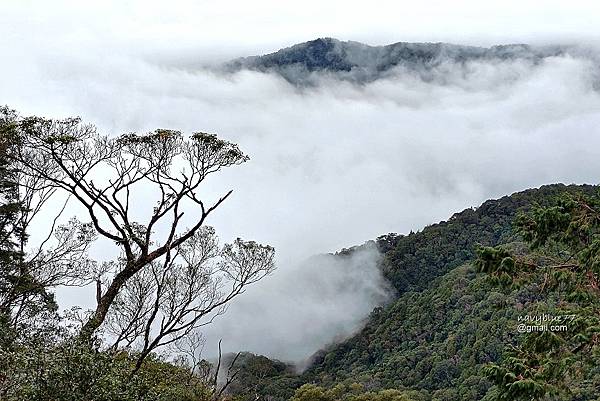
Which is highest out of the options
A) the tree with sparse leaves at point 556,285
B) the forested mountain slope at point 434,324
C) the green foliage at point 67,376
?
the forested mountain slope at point 434,324

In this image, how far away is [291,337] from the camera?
91500 mm

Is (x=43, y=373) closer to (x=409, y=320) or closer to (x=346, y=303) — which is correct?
(x=409, y=320)

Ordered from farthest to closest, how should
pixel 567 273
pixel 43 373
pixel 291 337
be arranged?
pixel 291 337 → pixel 567 273 → pixel 43 373

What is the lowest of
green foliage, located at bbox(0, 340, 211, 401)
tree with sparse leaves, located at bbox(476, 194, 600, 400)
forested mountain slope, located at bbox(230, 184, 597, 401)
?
tree with sparse leaves, located at bbox(476, 194, 600, 400)

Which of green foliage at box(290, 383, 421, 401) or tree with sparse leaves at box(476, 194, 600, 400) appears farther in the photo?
green foliage at box(290, 383, 421, 401)

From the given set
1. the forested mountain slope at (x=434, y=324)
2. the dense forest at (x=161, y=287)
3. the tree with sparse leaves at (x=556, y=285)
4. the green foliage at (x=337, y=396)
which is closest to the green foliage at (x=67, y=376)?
the dense forest at (x=161, y=287)

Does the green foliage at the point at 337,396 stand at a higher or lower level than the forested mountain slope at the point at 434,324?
lower

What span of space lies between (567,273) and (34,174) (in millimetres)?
9001

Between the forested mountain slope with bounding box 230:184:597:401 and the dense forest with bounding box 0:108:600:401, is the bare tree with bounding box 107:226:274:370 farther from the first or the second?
the forested mountain slope with bounding box 230:184:597:401

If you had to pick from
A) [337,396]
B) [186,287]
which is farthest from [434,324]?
[186,287]

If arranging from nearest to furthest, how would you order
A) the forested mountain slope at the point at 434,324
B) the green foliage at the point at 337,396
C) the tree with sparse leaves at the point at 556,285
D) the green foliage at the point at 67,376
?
the tree with sparse leaves at the point at 556,285 < the green foliage at the point at 67,376 < the green foliage at the point at 337,396 < the forested mountain slope at the point at 434,324

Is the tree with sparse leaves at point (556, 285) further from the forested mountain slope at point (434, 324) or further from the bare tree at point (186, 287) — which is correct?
the forested mountain slope at point (434, 324)

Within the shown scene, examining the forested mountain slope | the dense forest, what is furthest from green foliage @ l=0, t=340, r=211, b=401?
the forested mountain slope

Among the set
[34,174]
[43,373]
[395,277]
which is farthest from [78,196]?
[395,277]
